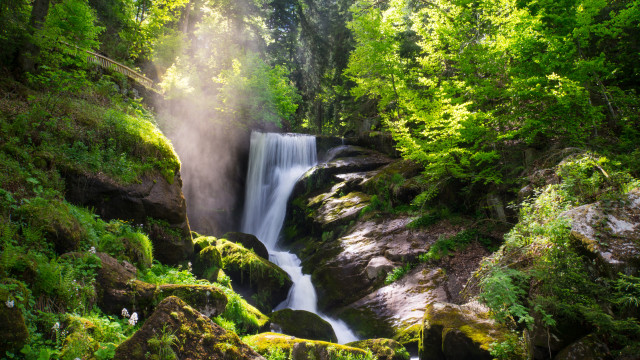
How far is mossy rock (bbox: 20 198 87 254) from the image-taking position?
440 cm

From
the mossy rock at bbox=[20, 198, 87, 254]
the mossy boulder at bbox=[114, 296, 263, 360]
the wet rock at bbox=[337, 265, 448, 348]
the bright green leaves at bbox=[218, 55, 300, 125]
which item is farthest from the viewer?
the bright green leaves at bbox=[218, 55, 300, 125]

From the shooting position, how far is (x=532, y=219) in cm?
616

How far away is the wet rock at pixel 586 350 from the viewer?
12.6 feet

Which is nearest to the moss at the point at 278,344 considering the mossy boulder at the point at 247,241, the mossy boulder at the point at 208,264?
the mossy boulder at the point at 208,264

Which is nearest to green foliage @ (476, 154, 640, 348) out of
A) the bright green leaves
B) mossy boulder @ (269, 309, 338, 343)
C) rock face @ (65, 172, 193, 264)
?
mossy boulder @ (269, 309, 338, 343)

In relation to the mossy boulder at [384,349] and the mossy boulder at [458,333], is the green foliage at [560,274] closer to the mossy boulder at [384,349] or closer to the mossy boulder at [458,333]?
the mossy boulder at [458,333]

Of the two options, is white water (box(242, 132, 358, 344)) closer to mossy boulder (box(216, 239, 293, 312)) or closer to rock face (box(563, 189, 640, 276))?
mossy boulder (box(216, 239, 293, 312))

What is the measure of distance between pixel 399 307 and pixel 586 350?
4.70 m

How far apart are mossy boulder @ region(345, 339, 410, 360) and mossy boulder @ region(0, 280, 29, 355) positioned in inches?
210

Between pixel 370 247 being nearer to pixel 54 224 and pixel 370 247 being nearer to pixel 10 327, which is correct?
pixel 54 224

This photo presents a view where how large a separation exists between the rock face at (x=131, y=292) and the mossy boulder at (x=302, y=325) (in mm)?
2836

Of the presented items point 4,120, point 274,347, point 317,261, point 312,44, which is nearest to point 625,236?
point 274,347

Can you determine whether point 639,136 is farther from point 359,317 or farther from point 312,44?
point 312,44

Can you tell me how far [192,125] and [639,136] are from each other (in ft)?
60.5
